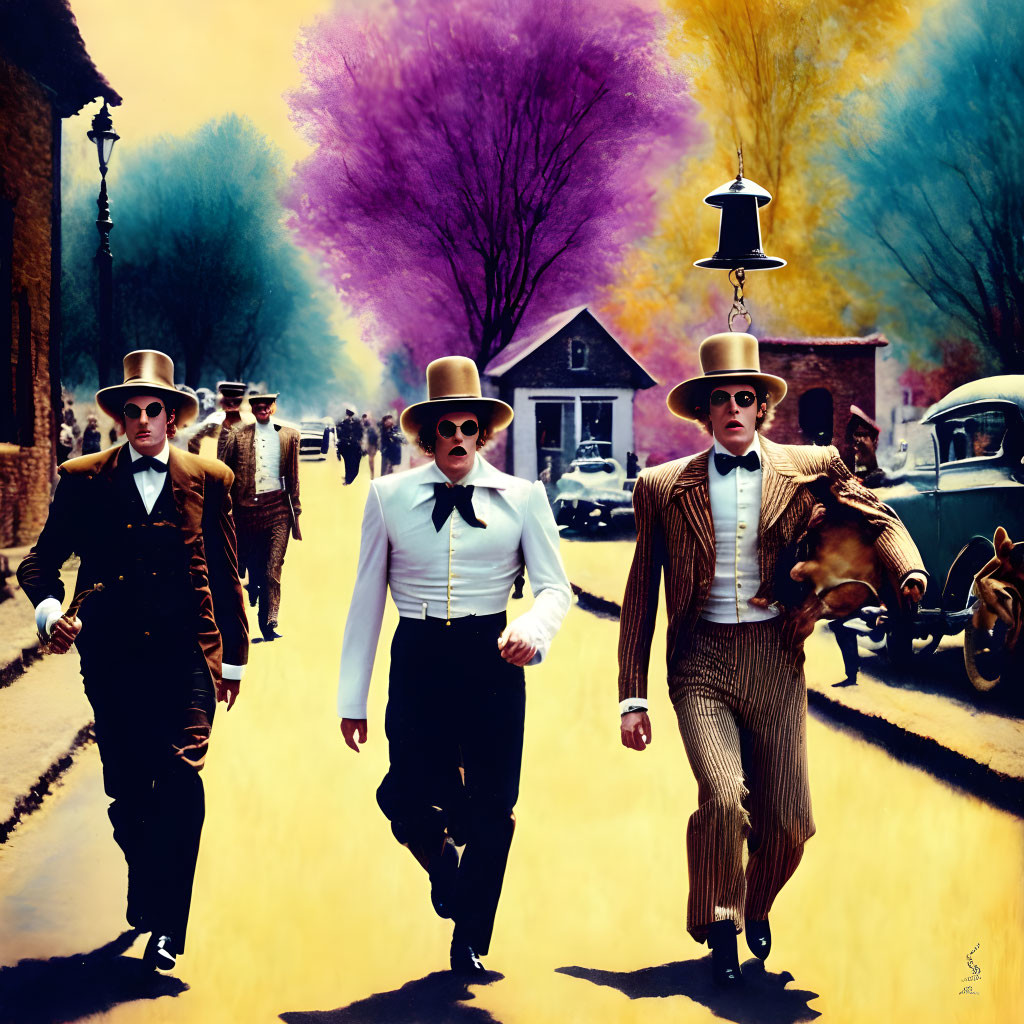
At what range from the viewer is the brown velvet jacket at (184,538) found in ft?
13.5

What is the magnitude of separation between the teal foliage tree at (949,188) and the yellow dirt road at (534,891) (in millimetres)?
2079

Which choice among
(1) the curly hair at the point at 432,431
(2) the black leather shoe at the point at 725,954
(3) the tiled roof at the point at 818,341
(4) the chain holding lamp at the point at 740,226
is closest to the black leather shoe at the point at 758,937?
(2) the black leather shoe at the point at 725,954

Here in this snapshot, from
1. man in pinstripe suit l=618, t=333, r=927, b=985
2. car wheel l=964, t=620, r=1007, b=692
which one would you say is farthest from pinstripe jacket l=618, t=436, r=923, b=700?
car wheel l=964, t=620, r=1007, b=692

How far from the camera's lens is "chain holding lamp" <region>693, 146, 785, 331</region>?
5.14 metres

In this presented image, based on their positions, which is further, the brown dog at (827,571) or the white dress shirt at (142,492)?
the white dress shirt at (142,492)

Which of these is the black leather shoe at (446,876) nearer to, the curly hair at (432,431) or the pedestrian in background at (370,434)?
the curly hair at (432,431)

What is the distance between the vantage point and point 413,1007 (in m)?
4.11

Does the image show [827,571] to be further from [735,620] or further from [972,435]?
[972,435]

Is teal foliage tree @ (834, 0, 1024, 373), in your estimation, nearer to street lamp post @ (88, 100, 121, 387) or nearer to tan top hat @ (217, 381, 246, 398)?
tan top hat @ (217, 381, 246, 398)

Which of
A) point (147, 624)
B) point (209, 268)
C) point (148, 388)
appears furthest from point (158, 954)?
point (209, 268)

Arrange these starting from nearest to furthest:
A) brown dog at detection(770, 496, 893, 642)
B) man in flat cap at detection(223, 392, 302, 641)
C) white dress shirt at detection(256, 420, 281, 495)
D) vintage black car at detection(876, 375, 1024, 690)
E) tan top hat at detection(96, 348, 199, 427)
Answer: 1. brown dog at detection(770, 496, 893, 642)
2. tan top hat at detection(96, 348, 199, 427)
3. man in flat cap at detection(223, 392, 302, 641)
4. white dress shirt at detection(256, 420, 281, 495)
5. vintage black car at detection(876, 375, 1024, 690)

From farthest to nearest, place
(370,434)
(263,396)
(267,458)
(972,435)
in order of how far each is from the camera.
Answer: (972,435) < (267,458) < (370,434) < (263,396)

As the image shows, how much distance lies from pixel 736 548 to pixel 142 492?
1.98 meters

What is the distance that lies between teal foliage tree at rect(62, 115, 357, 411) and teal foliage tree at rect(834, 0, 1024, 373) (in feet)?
8.61
